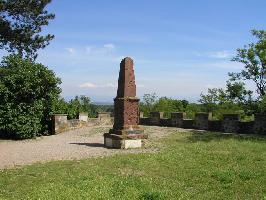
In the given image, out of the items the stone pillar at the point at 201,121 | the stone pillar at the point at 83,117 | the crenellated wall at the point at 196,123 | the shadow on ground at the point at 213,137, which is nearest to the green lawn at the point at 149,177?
the shadow on ground at the point at 213,137

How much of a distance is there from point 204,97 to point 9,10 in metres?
21.2

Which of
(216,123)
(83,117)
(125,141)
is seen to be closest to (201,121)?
(216,123)

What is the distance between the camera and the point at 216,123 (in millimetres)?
22406

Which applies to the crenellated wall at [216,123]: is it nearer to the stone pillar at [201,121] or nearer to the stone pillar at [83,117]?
the stone pillar at [201,121]

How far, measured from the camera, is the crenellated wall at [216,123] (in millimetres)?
20750

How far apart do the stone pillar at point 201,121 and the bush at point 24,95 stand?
7.98 m

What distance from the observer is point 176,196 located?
8.12 m

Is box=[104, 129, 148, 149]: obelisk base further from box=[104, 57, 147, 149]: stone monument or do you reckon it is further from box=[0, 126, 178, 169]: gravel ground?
box=[0, 126, 178, 169]: gravel ground

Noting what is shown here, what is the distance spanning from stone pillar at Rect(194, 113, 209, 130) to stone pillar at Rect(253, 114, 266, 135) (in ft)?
9.29

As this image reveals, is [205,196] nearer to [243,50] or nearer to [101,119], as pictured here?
[243,50]

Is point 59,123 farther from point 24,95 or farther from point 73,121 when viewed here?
point 24,95

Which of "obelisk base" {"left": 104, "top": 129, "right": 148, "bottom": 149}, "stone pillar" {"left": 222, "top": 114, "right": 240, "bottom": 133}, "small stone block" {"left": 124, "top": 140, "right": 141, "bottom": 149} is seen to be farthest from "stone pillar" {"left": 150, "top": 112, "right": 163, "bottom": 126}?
"small stone block" {"left": 124, "top": 140, "right": 141, "bottom": 149}

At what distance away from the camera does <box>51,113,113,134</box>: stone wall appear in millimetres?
21828

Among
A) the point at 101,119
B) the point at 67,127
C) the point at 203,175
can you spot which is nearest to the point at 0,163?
the point at 203,175
